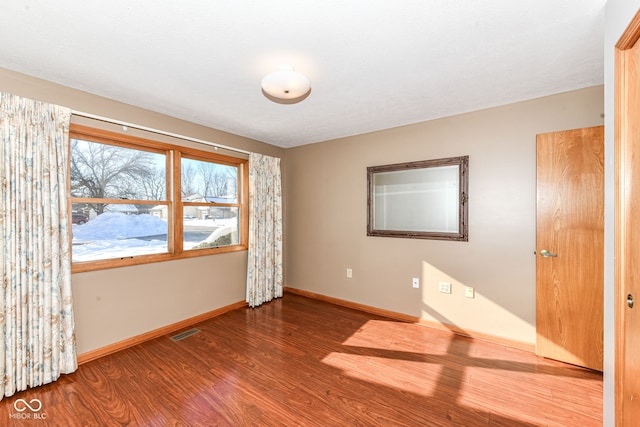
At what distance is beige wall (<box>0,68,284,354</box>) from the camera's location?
2.42 meters

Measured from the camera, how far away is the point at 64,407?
1.89 metres

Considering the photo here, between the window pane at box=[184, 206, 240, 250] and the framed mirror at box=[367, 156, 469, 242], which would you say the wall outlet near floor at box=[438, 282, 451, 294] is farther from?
the window pane at box=[184, 206, 240, 250]

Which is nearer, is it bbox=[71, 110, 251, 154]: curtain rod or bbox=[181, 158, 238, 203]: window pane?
bbox=[71, 110, 251, 154]: curtain rod

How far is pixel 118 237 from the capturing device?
2760 millimetres

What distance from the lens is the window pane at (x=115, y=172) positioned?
2.51 m

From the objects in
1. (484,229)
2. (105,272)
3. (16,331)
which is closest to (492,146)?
(484,229)

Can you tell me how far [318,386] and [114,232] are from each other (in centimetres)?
242

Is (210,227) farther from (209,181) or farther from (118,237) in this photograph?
(118,237)

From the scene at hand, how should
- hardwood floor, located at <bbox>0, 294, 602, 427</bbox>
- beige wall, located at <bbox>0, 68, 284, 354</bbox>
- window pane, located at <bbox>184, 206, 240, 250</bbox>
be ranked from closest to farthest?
hardwood floor, located at <bbox>0, 294, 602, 427</bbox> → beige wall, located at <bbox>0, 68, 284, 354</bbox> → window pane, located at <bbox>184, 206, 240, 250</bbox>

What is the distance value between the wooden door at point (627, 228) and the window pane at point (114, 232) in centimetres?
370

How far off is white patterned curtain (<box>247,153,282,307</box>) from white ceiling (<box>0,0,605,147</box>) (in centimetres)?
132

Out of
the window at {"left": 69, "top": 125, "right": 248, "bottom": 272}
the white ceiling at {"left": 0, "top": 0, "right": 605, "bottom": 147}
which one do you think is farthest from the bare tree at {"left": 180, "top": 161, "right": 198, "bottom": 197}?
the white ceiling at {"left": 0, "top": 0, "right": 605, "bottom": 147}

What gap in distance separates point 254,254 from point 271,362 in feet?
5.55

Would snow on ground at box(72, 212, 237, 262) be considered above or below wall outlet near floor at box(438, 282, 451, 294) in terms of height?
above
